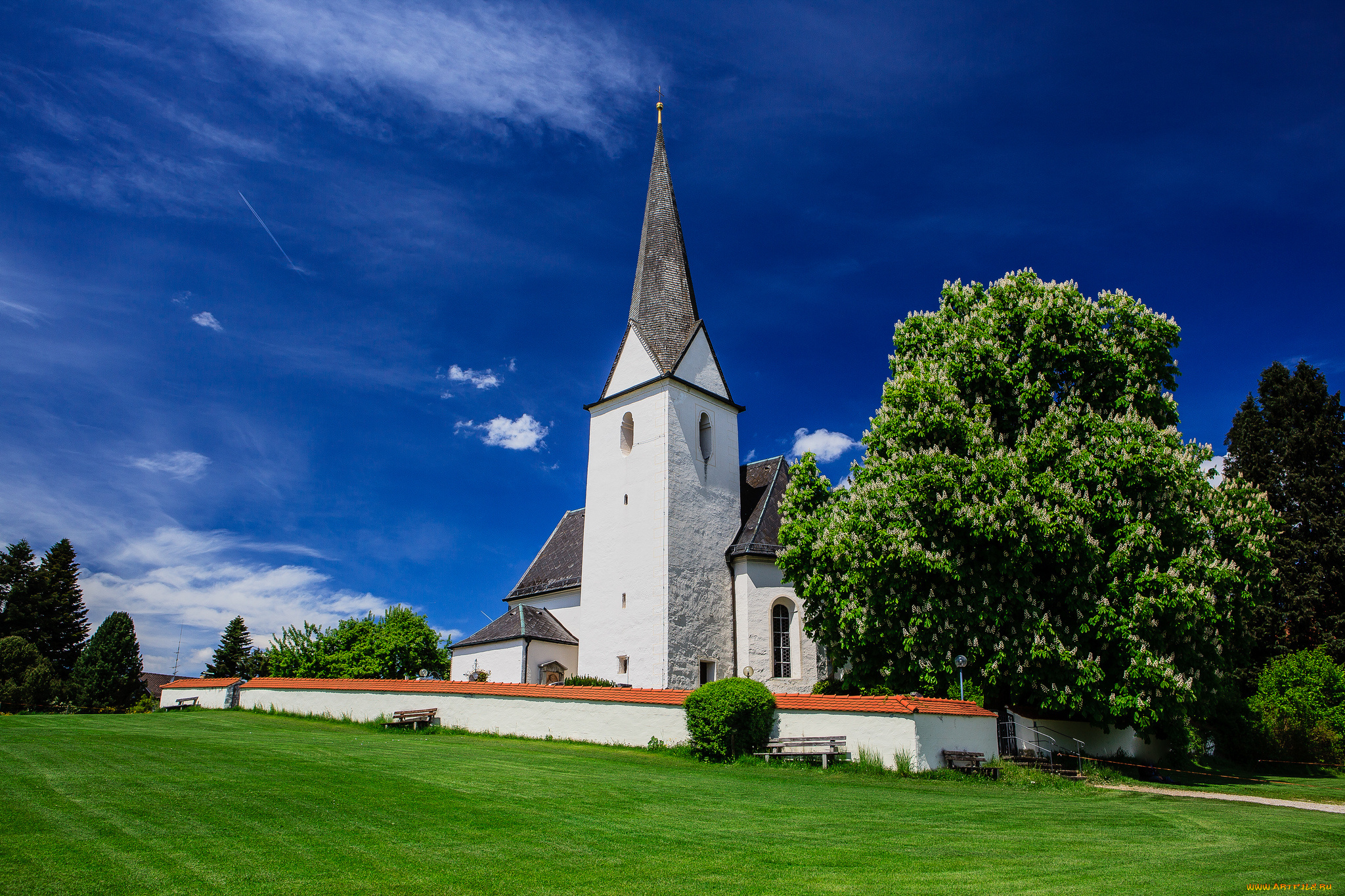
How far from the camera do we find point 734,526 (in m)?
28.4

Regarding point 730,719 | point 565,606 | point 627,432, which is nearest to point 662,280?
point 627,432

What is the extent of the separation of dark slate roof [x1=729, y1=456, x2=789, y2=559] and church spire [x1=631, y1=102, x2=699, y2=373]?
5580 mm

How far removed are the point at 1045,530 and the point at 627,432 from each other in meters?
15.7

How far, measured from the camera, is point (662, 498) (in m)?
26.4

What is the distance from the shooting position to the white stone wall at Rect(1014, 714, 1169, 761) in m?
19.6

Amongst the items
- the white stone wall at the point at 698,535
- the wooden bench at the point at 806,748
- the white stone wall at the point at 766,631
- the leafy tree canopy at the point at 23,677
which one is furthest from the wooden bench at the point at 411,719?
the leafy tree canopy at the point at 23,677

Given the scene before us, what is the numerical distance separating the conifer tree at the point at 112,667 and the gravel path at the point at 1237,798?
51.9 metres

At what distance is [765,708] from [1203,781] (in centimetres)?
1209

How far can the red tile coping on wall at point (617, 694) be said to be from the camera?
15805 mm

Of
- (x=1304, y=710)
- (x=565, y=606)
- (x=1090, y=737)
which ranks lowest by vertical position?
(x=1090, y=737)

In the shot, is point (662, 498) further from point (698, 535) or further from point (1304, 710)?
point (1304, 710)

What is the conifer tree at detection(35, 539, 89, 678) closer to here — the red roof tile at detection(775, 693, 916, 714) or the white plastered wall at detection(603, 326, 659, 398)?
the white plastered wall at detection(603, 326, 659, 398)

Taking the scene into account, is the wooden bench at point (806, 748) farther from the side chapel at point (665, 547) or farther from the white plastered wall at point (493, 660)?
the white plastered wall at point (493, 660)

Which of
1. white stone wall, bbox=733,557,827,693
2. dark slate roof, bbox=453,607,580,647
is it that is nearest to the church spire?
white stone wall, bbox=733,557,827,693
